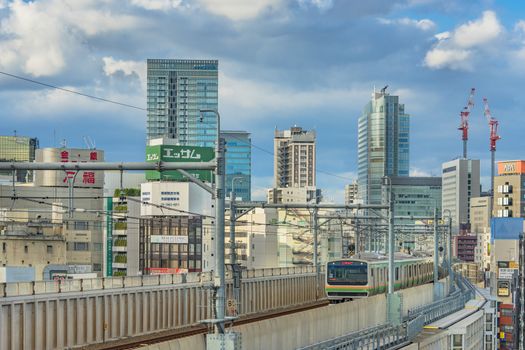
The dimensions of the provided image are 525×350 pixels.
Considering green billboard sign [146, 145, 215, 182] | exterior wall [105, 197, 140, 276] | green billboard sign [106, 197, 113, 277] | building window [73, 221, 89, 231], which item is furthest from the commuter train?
building window [73, 221, 89, 231]

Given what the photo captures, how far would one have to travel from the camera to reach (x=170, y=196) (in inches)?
5458

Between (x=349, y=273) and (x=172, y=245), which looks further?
(x=172, y=245)

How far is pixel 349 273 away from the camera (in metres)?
62.1

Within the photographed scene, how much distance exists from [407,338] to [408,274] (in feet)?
92.0

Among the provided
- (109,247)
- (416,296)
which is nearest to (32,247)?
(109,247)

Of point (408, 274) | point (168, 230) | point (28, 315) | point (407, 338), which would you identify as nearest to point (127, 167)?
point (28, 315)

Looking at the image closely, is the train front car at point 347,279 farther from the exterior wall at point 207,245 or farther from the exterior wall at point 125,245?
the exterior wall at point 125,245

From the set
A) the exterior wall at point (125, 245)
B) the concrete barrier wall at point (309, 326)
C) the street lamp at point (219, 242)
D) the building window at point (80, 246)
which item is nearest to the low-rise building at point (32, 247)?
the building window at point (80, 246)

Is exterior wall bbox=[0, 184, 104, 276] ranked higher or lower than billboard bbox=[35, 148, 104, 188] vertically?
lower

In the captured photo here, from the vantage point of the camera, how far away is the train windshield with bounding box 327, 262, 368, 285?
2431 inches

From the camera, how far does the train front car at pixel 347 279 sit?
61.7 metres

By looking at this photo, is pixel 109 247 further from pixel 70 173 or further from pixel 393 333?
pixel 393 333

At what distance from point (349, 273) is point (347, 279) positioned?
414mm

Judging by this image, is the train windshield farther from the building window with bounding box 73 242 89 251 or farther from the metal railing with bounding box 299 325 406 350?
the building window with bounding box 73 242 89 251
